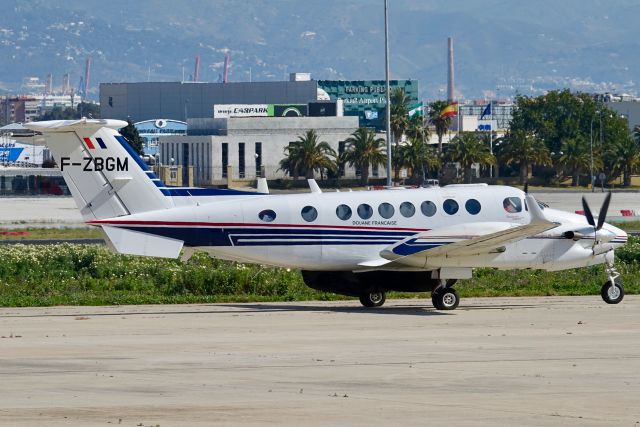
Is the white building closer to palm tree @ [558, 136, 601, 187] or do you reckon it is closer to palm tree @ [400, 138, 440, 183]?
palm tree @ [400, 138, 440, 183]

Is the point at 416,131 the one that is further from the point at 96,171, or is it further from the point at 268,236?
the point at 96,171

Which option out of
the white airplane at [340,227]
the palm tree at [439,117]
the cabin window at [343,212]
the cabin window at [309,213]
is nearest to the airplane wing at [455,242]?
the white airplane at [340,227]

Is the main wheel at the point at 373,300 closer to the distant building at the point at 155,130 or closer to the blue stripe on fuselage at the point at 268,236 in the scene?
the blue stripe on fuselage at the point at 268,236

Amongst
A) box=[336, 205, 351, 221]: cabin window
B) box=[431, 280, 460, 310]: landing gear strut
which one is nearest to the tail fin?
box=[336, 205, 351, 221]: cabin window

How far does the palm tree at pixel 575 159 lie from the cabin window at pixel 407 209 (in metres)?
101

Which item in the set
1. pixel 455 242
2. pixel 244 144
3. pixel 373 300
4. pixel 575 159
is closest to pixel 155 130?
pixel 244 144

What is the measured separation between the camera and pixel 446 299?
30094mm

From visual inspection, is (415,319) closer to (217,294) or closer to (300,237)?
(300,237)

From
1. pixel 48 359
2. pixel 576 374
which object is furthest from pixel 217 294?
pixel 576 374

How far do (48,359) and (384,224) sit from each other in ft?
32.3

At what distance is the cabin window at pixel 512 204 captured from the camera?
3042cm

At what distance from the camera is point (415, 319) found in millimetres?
28500

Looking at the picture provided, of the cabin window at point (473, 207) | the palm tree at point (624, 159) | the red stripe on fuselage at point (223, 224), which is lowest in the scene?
the red stripe on fuselage at point (223, 224)

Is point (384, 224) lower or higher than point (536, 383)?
higher
